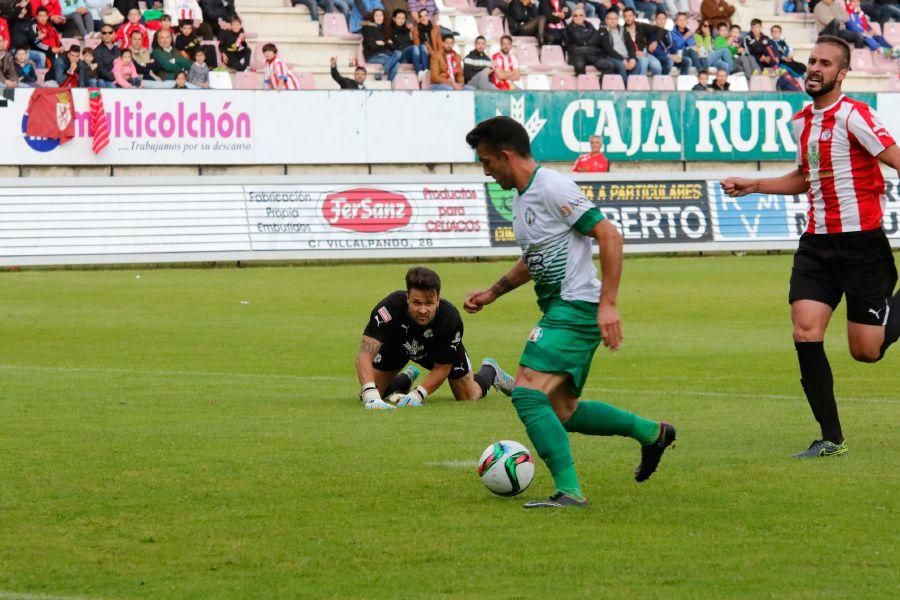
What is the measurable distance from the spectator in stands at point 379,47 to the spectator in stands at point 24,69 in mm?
7148

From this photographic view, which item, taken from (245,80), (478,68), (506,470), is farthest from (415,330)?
(478,68)

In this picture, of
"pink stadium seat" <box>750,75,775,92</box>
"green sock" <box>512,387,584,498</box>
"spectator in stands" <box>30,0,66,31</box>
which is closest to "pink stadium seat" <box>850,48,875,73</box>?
"pink stadium seat" <box>750,75,775,92</box>

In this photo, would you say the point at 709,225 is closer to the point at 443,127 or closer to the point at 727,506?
the point at 443,127

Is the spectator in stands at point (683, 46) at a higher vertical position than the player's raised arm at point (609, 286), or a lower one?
lower

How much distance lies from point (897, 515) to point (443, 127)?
85.6 ft

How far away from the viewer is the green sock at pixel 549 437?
23.6ft

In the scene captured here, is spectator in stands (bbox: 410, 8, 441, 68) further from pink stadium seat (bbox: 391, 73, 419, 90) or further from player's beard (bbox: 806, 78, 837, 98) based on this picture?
player's beard (bbox: 806, 78, 837, 98)

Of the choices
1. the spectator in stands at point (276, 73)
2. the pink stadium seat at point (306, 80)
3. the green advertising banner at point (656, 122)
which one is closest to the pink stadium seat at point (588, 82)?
the green advertising banner at point (656, 122)

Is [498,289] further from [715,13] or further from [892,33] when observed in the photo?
[892,33]

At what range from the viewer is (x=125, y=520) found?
271 inches

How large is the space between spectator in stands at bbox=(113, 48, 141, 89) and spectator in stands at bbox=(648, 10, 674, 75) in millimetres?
12476

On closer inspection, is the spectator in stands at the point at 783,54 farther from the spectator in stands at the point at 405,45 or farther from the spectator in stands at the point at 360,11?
the spectator in stands at the point at 360,11

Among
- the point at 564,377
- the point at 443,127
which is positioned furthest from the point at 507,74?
the point at 564,377

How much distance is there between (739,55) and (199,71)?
13.6 meters
